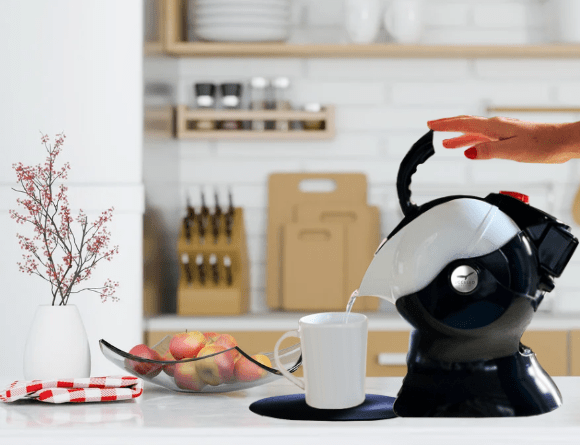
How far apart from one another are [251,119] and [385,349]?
88cm

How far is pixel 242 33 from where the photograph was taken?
247 cm

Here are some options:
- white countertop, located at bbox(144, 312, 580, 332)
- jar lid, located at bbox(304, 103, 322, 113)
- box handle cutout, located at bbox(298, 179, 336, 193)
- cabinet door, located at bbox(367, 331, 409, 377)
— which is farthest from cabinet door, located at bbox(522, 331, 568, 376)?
jar lid, located at bbox(304, 103, 322, 113)

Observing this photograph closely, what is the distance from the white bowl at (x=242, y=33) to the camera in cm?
247

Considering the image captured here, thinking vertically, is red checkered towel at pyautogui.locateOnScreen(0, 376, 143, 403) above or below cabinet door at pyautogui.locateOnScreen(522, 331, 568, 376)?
above

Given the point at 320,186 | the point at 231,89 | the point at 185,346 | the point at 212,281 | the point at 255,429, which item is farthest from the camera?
the point at 320,186

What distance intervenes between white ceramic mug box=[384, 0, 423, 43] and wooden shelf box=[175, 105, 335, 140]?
0.33m

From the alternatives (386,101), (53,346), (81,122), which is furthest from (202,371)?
(386,101)

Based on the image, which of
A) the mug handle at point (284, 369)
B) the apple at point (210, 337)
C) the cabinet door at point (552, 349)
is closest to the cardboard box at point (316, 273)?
the cabinet door at point (552, 349)

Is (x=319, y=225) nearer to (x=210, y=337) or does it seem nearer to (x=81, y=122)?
(x=81, y=122)

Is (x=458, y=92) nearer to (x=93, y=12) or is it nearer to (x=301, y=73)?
(x=301, y=73)

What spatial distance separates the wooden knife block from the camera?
239 cm

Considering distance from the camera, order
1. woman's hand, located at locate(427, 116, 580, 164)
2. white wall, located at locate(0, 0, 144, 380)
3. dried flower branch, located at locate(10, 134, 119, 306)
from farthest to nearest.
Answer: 1. white wall, located at locate(0, 0, 144, 380)
2. dried flower branch, located at locate(10, 134, 119, 306)
3. woman's hand, located at locate(427, 116, 580, 164)

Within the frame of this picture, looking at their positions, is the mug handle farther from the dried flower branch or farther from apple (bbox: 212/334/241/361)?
the dried flower branch

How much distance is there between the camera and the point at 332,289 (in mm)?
2492
